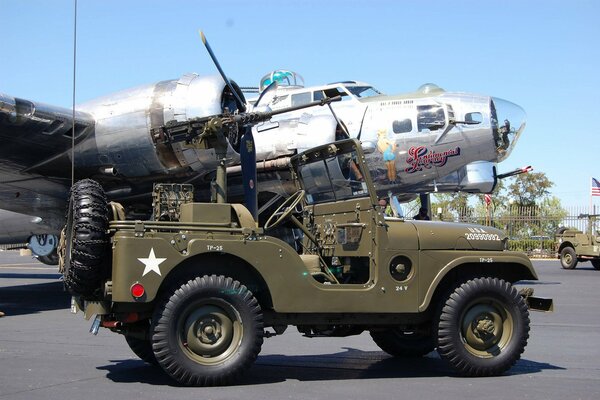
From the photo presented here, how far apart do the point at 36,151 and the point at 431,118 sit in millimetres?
8651

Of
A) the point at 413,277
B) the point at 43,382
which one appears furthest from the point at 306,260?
the point at 43,382

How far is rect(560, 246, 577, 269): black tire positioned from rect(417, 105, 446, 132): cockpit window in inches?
665

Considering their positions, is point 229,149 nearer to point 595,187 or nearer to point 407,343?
point 407,343

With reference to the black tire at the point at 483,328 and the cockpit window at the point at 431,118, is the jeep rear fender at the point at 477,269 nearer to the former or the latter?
the black tire at the point at 483,328

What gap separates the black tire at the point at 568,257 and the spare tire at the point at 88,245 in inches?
1084

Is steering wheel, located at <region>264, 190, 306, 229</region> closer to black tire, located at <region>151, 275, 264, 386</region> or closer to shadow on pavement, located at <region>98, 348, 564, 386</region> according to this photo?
black tire, located at <region>151, 275, 264, 386</region>

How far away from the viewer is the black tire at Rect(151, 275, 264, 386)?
6246 millimetres

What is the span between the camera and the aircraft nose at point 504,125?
16641 millimetres

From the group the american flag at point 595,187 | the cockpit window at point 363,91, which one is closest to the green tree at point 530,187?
the american flag at point 595,187

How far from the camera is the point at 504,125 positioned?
16844 millimetres

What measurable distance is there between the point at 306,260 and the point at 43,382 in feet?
8.69

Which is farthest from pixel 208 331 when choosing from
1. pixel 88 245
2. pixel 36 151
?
pixel 36 151

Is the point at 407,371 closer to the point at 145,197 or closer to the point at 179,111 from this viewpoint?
the point at 179,111

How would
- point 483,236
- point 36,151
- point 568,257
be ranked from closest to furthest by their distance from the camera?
point 483,236 → point 36,151 → point 568,257
